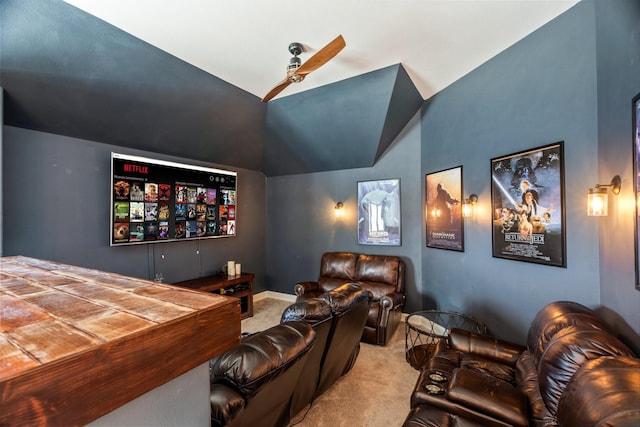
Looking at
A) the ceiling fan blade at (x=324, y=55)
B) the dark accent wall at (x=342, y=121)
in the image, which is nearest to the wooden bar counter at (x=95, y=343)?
the ceiling fan blade at (x=324, y=55)

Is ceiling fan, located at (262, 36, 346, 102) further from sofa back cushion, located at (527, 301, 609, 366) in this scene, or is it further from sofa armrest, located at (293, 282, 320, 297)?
sofa armrest, located at (293, 282, 320, 297)

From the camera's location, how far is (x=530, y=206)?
2.57m

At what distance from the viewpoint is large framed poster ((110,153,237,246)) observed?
3484 mm

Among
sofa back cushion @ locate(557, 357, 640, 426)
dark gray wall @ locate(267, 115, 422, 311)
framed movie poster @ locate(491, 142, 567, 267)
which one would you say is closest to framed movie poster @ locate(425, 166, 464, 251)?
dark gray wall @ locate(267, 115, 422, 311)

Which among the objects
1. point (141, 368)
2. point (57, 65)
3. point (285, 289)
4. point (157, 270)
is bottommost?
point (285, 289)

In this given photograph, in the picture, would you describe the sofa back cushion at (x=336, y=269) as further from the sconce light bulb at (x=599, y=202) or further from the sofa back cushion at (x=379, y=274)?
the sconce light bulb at (x=599, y=202)

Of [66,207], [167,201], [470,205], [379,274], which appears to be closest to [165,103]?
[167,201]

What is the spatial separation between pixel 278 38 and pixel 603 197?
2.85m

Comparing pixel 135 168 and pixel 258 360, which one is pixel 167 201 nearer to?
pixel 135 168

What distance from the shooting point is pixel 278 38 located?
262 centimetres

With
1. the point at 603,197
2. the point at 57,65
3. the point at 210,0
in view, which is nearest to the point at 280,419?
the point at 603,197

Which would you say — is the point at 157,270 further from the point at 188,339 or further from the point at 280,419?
the point at 188,339

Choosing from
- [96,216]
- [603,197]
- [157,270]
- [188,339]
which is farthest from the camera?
[157,270]

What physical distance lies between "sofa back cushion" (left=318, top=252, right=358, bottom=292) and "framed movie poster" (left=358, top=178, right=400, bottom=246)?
1.36ft
